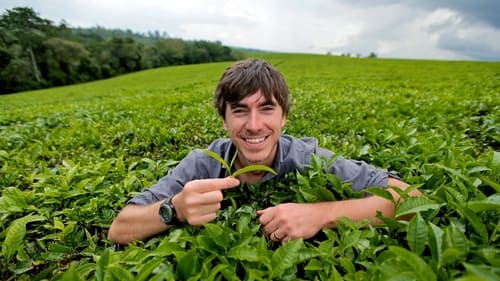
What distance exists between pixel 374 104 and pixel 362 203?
226 inches

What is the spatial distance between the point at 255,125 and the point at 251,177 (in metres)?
0.52

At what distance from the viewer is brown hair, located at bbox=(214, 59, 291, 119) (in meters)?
2.51

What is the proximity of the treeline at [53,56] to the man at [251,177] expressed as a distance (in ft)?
178

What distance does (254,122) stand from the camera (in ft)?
7.89

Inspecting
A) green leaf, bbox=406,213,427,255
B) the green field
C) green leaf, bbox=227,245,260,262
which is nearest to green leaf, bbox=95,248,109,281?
the green field

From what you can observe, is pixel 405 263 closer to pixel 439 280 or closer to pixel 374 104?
pixel 439 280

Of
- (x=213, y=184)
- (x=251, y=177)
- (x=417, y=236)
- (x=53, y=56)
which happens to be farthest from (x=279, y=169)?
(x=53, y=56)

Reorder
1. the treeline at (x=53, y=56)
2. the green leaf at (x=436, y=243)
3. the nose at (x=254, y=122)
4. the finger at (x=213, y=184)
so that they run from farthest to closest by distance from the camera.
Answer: the treeline at (x=53, y=56)
the nose at (x=254, y=122)
the finger at (x=213, y=184)
the green leaf at (x=436, y=243)

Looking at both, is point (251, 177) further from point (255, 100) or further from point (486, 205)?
point (486, 205)

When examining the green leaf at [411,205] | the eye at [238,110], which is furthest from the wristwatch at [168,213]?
the green leaf at [411,205]

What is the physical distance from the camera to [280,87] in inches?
104

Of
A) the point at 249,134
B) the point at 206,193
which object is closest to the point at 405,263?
the point at 206,193

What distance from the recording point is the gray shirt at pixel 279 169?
2.43 metres

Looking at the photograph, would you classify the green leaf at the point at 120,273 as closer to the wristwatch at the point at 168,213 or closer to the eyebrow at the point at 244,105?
the wristwatch at the point at 168,213
